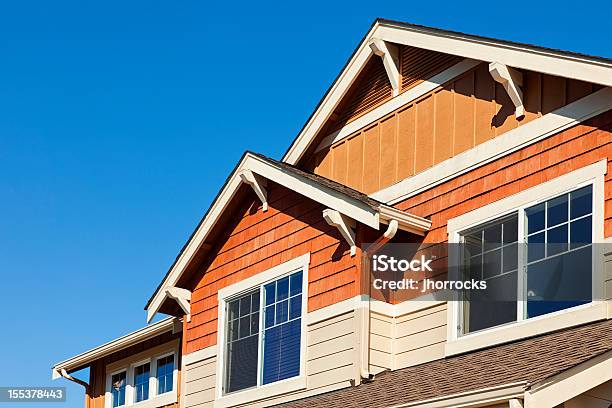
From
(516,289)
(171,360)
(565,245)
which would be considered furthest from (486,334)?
(171,360)

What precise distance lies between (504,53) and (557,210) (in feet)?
7.01

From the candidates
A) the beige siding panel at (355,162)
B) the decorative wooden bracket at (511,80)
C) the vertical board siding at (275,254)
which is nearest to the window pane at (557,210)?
the decorative wooden bracket at (511,80)

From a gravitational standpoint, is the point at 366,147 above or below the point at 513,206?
above

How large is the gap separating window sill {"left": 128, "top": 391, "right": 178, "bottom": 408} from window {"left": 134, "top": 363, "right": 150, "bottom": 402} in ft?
0.71

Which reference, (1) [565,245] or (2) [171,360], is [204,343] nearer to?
(2) [171,360]

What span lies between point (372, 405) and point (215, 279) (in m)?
5.76

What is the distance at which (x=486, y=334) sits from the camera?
42.2 ft

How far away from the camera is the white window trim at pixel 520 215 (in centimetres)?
1166

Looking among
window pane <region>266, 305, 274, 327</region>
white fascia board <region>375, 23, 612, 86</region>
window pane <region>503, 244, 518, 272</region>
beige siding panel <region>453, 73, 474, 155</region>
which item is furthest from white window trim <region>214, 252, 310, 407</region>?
white fascia board <region>375, 23, 612, 86</region>

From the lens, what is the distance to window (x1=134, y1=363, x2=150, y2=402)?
2095cm

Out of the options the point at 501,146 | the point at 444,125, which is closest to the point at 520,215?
the point at 501,146

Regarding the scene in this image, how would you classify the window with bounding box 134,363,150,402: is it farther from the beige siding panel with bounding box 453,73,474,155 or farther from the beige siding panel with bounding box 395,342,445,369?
the beige siding panel with bounding box 453,73,474,155

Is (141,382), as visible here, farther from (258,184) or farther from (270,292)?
(258,184)

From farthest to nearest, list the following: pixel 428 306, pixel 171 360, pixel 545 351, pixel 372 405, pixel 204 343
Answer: pixel 171 360, pixel 204 343, pixel 428 306, pixel 372 405, pixel 545 351
